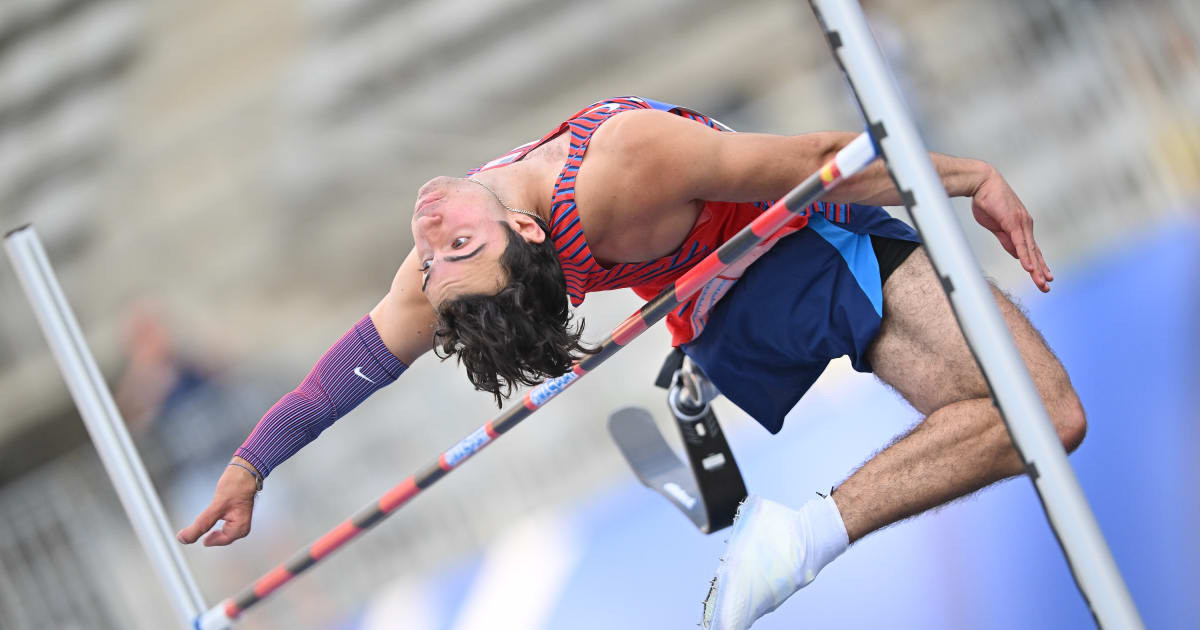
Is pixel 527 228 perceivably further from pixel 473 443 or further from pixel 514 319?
pixel 473 443

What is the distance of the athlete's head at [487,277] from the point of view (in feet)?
4.64

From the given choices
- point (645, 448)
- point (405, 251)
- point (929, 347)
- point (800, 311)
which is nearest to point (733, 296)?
point (800, 311)

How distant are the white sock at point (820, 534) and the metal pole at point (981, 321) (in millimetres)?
248

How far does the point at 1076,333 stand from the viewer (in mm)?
2729

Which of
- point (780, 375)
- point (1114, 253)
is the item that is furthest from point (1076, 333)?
point (780, 375)

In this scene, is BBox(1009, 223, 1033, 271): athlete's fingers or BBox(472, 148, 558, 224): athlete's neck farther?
BBox(472, 148, 558, 224): athlete's neck

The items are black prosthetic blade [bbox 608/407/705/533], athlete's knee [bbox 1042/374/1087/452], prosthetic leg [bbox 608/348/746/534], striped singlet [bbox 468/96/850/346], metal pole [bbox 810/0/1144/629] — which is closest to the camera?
metal pole [bbox 810/0/1144/629]

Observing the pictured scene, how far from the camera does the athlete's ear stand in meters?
1.43

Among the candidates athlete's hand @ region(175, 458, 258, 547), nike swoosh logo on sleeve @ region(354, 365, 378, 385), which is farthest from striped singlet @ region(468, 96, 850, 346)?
athlete's hand @ region(175, 458, 258, 547)

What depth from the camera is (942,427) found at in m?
1.37

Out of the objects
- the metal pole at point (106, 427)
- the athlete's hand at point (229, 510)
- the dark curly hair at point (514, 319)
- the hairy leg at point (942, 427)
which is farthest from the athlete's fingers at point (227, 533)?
the hairy leg at point (942, 427)

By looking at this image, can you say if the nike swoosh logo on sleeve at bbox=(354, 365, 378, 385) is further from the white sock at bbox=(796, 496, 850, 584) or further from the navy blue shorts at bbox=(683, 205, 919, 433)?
the white sock at bbox=(796, 496, 850, 584)

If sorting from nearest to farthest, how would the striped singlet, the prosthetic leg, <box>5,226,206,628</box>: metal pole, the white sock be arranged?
the white sock
the striped singlet
<box>5,226,206,628</box>: metal pole
the prosthetic leg

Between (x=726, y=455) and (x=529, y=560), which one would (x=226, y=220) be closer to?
(x=529, y=560)
